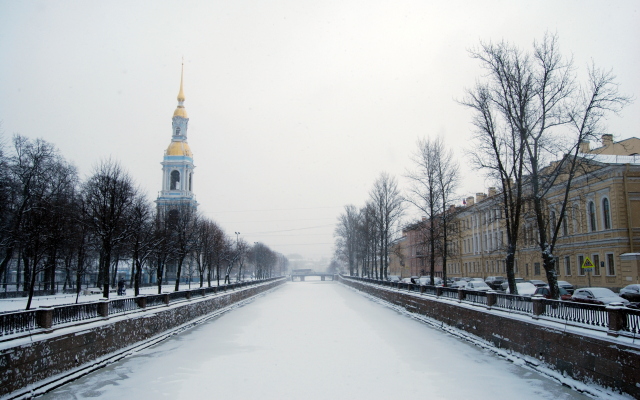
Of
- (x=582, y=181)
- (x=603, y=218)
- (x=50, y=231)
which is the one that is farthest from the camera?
(x=582, y=181)

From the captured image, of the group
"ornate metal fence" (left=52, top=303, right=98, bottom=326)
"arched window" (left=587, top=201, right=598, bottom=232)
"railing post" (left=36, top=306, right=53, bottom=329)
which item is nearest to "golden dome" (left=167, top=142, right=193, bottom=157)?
"arched window" (left=587, top=201, right=598, bottom=232)

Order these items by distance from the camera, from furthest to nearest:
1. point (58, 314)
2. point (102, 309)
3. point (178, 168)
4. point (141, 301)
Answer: point (178, 168), point (141, 301), point (102, 309), point (58, 314)

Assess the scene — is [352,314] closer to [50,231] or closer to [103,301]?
[103,301]

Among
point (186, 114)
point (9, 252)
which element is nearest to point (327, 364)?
point (9, 252)

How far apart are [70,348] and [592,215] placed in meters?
35.3

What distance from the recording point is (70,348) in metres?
11.6

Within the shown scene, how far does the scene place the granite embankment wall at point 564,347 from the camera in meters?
8.84

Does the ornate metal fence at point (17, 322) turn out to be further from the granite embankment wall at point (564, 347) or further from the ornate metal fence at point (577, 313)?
the ornate metal fence at point (577, 313)

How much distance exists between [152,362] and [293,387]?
5.06 m

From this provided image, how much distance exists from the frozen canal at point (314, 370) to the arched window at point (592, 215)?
2233 centimetres

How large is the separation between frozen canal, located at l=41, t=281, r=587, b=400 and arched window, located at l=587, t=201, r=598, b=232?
22.3m

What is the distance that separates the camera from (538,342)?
12375mm

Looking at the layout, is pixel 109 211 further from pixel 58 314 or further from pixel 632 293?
pixel 632 293

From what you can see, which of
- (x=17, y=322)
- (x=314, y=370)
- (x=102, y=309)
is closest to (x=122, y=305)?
(x=102, y=309)
